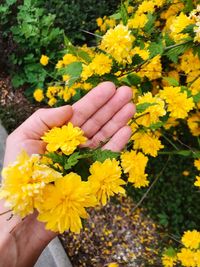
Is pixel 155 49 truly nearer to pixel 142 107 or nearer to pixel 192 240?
pixel 142 107

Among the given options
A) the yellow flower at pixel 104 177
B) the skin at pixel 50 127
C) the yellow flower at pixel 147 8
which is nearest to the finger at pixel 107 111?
the skin at pixel 50 127

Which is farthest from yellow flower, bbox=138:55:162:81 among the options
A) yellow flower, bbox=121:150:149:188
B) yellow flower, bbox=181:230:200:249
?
yellow flower, bbox=181:230:200:249

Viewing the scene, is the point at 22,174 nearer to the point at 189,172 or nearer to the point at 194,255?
the point at 194,255

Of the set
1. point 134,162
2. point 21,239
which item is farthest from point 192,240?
point 21,239

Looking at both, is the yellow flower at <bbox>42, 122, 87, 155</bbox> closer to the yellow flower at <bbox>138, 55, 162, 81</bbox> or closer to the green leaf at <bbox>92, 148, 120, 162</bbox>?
the green leaf at <bbox>92, 148, 120, 162</bbox>

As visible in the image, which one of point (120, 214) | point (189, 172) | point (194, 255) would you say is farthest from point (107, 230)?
point (194, 255)

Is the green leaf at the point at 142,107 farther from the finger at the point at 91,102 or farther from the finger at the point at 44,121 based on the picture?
the finger at the point at 44,121
